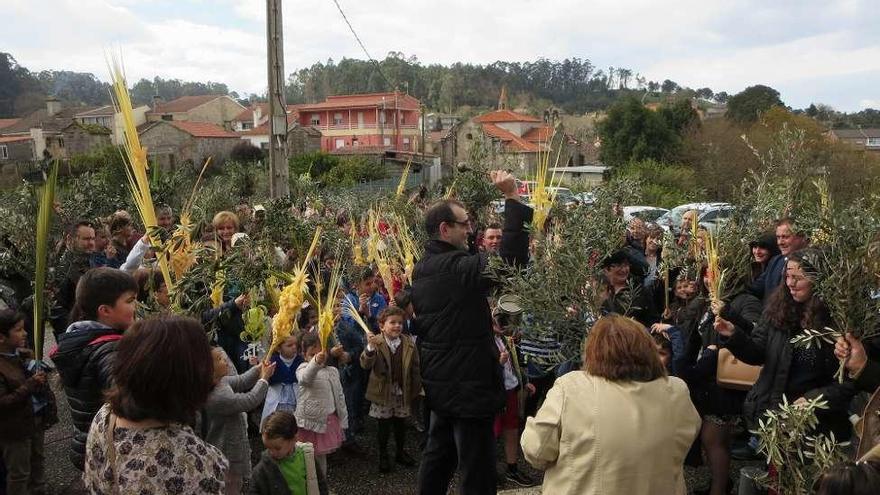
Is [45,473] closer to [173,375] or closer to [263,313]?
[263,313]

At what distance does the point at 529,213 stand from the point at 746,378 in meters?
2.21

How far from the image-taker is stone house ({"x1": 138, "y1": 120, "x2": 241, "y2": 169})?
45500 millimetres

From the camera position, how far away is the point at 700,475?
5.40 m

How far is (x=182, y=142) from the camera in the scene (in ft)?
157

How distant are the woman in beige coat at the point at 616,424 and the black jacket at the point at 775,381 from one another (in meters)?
1.68

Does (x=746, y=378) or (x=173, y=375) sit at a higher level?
(x=173, y=375)

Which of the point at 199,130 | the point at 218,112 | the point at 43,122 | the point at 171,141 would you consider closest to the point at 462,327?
the point at 171,141

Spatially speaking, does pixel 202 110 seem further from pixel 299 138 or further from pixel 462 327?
pixel 462 327

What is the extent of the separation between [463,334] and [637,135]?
131ft

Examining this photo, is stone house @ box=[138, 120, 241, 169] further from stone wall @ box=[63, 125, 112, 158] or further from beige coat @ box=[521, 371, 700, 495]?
beige coat @ box=[521, 371, 700, 495]

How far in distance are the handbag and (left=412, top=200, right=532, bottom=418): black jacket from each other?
1.90 m

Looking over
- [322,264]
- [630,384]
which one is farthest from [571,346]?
[322,264]

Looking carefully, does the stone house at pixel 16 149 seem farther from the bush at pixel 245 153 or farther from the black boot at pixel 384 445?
the black boot at pixel 384 445

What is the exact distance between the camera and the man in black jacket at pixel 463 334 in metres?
4.01
